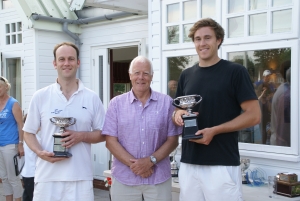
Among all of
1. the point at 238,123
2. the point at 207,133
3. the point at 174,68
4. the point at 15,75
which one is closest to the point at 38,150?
the point at 207,133

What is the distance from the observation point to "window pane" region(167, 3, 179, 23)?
475 cm

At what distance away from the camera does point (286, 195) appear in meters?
3.45

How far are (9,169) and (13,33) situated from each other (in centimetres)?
313

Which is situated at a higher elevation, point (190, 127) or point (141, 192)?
point (190, 127)

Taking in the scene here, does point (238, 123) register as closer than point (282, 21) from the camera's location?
Yes

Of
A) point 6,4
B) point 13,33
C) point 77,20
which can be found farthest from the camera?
point 6,4

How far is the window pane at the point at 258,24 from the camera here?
387 cm

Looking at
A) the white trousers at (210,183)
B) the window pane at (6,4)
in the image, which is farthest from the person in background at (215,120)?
the window pane at (6,4)

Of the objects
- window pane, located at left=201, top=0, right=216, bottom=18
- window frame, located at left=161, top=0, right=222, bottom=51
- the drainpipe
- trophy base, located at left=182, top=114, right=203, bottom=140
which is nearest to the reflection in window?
window pane, located at left=201, top=0, right=216, bottom=18

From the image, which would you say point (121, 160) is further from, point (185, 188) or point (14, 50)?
point (14, 50)

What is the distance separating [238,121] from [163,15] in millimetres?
2649

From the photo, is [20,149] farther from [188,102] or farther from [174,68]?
[188,102]

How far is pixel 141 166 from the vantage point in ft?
9.18

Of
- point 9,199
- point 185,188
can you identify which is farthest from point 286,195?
point 9,199
